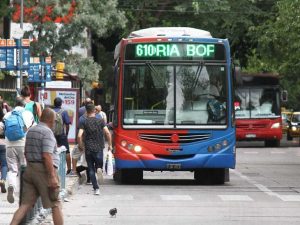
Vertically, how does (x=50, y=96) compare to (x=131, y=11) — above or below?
below

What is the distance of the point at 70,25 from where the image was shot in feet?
176

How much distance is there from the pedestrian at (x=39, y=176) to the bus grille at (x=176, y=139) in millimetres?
10116

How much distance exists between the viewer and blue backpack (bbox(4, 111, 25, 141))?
18.4m

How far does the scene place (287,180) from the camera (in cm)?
2597

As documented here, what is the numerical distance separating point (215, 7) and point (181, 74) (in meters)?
29.3

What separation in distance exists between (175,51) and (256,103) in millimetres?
22476

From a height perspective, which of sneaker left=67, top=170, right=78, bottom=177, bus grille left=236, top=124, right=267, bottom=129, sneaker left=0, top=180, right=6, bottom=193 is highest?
bus grille left=236, top=124, right=267, bottom=129

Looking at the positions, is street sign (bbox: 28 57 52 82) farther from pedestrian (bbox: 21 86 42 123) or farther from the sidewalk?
pedestrian (bbox: 21 86 42 123)

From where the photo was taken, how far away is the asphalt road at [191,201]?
53.1ft

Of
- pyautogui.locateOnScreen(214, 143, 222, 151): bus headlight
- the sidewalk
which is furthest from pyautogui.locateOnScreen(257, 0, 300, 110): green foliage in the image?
the sidewalk

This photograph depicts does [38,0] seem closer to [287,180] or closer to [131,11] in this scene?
[131,11]

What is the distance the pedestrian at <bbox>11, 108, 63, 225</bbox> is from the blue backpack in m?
5.12

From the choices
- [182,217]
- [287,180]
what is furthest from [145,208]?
[287,180]

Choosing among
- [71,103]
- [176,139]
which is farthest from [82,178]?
[71,103]
